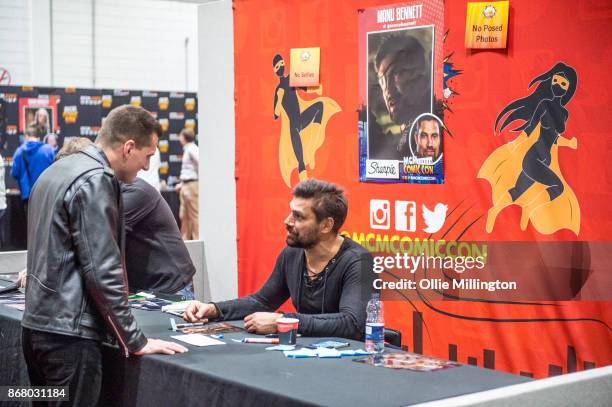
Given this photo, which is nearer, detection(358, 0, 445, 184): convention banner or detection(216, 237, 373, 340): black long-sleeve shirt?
detection(216, 237, 373, 340): black long-sleeve shirt

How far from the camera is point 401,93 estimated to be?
485 cm

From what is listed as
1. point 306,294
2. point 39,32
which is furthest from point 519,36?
point 39,32

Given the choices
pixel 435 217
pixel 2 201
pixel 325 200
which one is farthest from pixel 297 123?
pixel 2 201

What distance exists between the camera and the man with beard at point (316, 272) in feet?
10.9

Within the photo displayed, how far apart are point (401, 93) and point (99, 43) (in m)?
9.03

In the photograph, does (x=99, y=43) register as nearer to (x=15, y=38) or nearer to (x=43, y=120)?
(x=15, y=38)

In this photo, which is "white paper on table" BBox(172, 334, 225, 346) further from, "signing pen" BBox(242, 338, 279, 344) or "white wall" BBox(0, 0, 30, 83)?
"white wall" BBox(0, 0, 30, 83)

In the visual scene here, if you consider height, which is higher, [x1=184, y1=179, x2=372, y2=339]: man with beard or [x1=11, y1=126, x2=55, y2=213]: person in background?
[x1=11, y1=126, x2=55, y2=213]: person in background

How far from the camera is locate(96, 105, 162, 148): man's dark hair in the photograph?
2859mm

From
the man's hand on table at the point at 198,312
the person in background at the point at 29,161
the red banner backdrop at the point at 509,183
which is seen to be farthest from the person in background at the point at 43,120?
the man's hand on table at the point at 198,312

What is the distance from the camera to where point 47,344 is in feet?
8.80

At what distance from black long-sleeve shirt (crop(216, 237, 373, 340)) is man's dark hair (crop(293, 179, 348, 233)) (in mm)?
111

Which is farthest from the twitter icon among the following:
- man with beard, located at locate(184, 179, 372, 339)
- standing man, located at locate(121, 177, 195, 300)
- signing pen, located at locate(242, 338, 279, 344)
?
signing pen, located at locate(242, 338, 279, 344)

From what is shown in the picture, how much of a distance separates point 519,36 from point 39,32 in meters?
9.55
